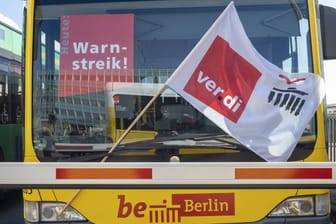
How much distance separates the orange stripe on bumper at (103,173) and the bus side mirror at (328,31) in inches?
69.2

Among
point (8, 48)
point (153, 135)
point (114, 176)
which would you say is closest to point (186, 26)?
point (153, 135)

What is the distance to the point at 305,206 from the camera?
3715mm

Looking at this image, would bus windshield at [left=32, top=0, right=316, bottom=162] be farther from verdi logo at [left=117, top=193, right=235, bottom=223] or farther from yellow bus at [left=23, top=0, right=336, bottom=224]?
verdi logo at [left=117, top=193, right=235, bottom=223]

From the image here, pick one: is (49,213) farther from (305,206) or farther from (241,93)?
(305,206)

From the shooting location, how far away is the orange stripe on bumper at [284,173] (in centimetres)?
280

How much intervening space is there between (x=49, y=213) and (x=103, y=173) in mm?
1114

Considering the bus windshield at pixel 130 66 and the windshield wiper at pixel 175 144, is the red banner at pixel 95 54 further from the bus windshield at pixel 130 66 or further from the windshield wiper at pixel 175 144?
the windshield wiper at pixel 175 144

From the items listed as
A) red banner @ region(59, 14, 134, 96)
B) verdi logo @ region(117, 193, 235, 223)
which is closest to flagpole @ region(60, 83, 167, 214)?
red banner @ region(59, 14, 134, 96)

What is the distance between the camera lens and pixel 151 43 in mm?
3777

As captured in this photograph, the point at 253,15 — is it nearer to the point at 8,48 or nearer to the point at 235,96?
the point at 235,96

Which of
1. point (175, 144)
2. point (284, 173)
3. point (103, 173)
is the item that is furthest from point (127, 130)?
point (284, 173)

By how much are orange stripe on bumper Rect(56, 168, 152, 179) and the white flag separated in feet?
3.14

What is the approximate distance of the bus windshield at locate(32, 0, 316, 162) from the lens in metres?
3.68

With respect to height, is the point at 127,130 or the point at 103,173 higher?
the point at 127,130
